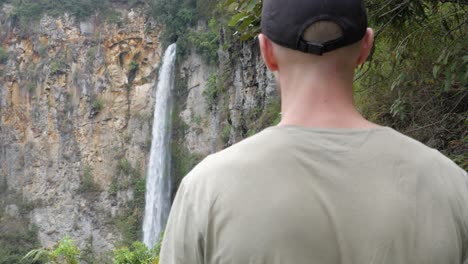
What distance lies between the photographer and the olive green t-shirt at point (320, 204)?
835 millimetres

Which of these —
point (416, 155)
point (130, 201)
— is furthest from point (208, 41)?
point (416, 155)

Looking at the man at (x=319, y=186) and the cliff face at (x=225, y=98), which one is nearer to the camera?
the man at (x=319, y=186)

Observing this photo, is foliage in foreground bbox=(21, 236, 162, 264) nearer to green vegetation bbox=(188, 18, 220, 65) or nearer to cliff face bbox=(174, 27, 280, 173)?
cliff face bbox=(174, 27, 280, 173)

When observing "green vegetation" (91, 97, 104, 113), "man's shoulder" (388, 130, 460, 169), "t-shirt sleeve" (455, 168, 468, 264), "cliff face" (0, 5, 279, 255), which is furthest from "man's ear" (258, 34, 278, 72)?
"green vegetation" (91, 97, 104, 113)

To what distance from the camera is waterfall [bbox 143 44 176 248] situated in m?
19.9

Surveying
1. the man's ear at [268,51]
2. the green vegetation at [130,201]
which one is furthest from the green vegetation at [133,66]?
the man's ear at [268,51]

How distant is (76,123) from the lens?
21.8 m

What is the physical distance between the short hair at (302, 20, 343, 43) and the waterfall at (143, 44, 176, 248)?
63.3ft

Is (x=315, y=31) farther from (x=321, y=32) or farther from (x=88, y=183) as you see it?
(x=88, y=183)

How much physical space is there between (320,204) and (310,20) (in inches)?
12.1

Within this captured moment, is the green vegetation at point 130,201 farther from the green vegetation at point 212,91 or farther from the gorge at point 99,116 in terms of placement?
the green vegetation at point 212,91

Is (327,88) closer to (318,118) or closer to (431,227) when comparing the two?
(318,118)

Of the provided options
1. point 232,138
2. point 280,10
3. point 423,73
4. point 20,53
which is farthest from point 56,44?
point 280,10

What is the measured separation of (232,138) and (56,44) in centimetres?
1023
